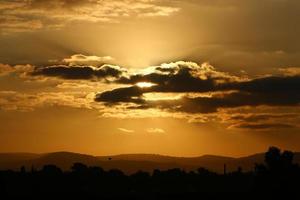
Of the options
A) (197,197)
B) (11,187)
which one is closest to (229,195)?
(197,197)

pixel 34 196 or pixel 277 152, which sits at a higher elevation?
pixel 277 152

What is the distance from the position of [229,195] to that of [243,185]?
58960 millimetres

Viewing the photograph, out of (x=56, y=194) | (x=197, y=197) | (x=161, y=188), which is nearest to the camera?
(x=197, y=197)

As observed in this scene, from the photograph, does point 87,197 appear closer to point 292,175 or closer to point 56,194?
point 56,194

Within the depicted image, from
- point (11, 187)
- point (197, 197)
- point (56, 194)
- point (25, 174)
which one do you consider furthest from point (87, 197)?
point (25, 174)

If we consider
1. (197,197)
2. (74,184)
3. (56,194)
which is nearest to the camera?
(197,197)

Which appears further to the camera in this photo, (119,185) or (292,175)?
(119,185)

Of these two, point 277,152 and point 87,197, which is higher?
point 277,152

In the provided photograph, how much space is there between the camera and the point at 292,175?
14588 cm

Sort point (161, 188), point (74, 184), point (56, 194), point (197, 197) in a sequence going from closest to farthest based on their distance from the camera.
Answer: point (197, 197)
point (56, 194)
point (74, 184)
point (161, 188)

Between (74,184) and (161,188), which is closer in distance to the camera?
(74,184)

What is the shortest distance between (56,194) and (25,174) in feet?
152

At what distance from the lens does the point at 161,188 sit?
19738 centimetres

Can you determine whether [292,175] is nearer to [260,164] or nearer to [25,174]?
[260,164]
